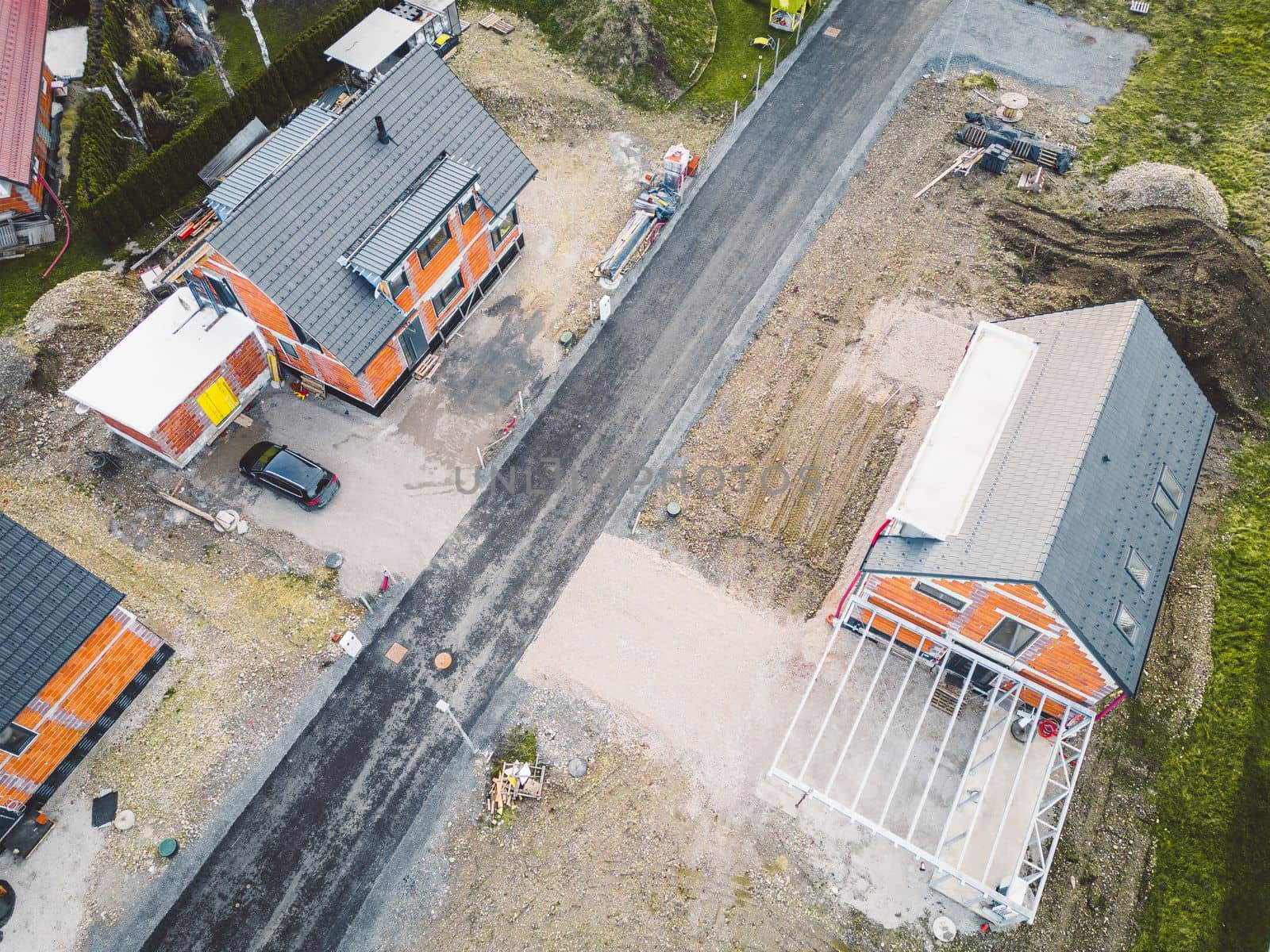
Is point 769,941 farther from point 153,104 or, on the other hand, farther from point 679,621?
point 153,104

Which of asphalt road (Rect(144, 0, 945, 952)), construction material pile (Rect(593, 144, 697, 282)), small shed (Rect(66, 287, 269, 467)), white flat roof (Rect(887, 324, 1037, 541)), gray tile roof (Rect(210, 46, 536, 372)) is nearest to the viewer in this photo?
asphalt road (Rect(144, 0, 945, 952))

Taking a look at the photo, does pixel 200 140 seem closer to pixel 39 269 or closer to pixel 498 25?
pixel 39 269

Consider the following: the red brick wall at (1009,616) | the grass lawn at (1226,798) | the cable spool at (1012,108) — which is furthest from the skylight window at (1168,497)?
the cable spool at (1012,108)

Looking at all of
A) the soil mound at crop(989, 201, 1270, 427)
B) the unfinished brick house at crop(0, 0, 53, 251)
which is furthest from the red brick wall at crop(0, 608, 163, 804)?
the soil mound at crop(989, 201, 1270, 427)

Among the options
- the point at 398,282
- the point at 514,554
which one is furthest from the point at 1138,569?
the point at 398,282

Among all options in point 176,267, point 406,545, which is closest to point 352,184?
point 176,267

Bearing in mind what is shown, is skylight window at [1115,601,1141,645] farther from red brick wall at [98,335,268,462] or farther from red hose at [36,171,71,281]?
red hose at [36,171,71,281]

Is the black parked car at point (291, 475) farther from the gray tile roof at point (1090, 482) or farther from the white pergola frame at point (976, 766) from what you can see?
the gray tile roof at point (1090, 482)
